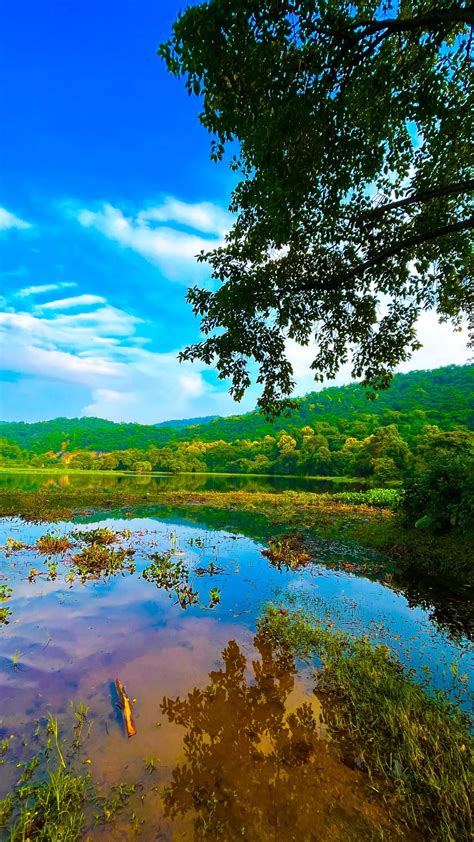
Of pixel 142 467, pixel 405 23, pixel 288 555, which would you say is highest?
pixel 405 23

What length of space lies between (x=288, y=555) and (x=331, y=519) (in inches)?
377

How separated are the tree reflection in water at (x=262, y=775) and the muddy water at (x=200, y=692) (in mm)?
15

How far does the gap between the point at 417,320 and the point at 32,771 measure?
13.5 meters

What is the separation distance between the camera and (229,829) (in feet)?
11.1

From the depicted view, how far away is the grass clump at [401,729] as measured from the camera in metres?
3.46

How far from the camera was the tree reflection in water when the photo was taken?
342cm

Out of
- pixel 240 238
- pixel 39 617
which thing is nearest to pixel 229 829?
pixel 39 617

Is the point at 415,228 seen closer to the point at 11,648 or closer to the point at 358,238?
the point at 358,238

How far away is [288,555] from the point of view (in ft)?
46.5

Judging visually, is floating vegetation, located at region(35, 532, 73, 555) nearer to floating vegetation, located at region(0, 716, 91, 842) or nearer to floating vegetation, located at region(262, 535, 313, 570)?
floating vegetation, located at region(262, 535, 313, 570)

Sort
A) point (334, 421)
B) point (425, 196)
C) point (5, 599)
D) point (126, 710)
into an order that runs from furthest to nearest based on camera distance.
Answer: point (334, 421), point (5, 599), point (425, 196), point (126, 710)

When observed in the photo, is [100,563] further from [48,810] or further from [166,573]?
[48,810]

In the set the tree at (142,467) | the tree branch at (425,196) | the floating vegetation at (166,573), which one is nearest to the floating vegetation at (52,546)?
the floating vegetation at (166,573)

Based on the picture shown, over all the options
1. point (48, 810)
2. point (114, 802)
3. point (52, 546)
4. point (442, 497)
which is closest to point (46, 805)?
point (48, 810)
